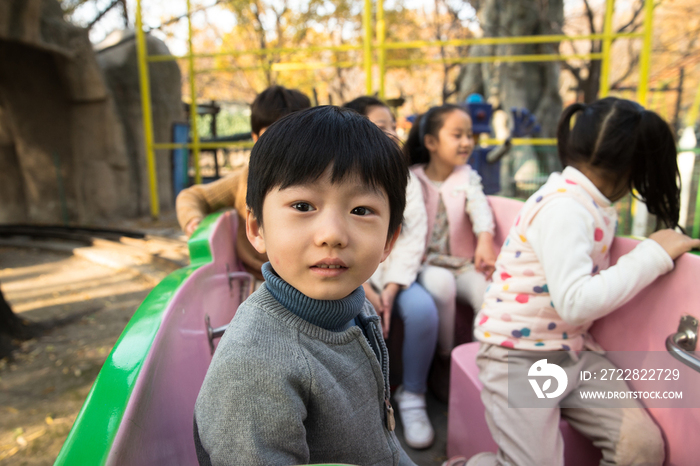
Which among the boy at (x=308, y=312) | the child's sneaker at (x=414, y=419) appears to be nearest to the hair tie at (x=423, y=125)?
the child's sneaker at (x=414, y=419)

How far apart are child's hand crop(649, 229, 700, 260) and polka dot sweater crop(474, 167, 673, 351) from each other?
0.06ft

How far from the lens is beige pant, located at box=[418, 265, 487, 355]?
189 cm

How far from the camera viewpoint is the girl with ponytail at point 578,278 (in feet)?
3.79

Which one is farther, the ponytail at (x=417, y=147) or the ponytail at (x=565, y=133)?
the ponytail at (x=417, y=147)

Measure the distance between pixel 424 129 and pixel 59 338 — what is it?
8.25ft

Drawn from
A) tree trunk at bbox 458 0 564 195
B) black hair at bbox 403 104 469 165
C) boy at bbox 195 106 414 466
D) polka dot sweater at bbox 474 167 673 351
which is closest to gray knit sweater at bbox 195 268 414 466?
boy at bbox 195 106 414 466

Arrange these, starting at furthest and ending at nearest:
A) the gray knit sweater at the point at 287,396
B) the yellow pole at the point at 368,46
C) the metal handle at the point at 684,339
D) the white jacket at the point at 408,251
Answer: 1. the yellow pole at the point at 368,46
2. the white jacket at the point at 408,251
3. the metal handle at the point at 684,339
4. the gray knit sweater at the point at 287,396

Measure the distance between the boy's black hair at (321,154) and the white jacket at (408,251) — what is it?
3.43 ft

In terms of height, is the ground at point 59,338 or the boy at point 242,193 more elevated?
the boy at point 242,193

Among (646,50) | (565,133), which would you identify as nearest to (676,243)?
(565,133)

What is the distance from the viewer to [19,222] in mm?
6426

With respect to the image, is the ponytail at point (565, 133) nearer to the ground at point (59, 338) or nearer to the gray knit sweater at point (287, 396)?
the gray knit sweater at point (287, 396)

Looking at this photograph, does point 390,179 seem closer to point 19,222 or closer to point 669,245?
point 669,245

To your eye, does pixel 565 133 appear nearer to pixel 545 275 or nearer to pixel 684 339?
pixel 545 275
